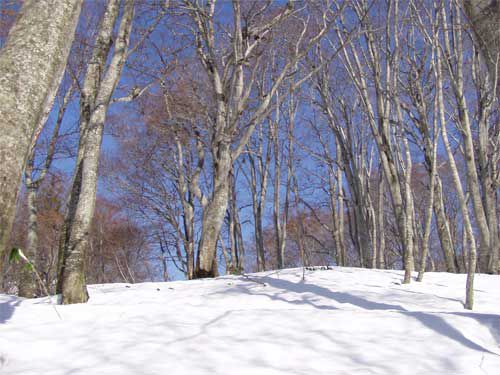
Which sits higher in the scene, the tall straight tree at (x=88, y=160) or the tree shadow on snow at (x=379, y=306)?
the tall straight tree at (x=88, y=160)

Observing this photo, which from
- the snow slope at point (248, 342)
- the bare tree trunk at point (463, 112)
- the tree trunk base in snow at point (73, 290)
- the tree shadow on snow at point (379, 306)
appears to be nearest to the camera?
the snow slope at point (248, 342)

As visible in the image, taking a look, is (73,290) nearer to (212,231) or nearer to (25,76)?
(25,76)

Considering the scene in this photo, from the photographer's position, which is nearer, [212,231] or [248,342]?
[248,342]

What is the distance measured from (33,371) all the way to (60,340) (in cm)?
41

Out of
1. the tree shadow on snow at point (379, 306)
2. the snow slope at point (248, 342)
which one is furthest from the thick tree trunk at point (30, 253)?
the tree shadow on snow at point (379, 306)

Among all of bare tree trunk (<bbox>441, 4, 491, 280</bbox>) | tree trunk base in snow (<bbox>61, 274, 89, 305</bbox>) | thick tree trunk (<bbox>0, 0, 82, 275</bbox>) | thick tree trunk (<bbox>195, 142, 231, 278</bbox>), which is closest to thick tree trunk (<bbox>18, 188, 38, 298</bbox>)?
thick tree trunk (<bbox>195, 142, 231, 278</bbox>)

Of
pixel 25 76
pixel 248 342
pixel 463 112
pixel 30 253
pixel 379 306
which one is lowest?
pixel 379 306

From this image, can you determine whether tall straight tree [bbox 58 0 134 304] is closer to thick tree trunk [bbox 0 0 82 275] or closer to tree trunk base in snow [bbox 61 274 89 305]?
tree trunk base in snow [bbox 61 274 89 305]

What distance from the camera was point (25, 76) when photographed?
88.2 inches

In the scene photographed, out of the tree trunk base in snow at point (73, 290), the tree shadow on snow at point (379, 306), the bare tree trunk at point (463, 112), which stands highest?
the bare tree trunk at point (463, 112)

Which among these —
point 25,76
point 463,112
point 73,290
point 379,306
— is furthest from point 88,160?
point 463,112

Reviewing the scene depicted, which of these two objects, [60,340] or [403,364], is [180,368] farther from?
[403,364]

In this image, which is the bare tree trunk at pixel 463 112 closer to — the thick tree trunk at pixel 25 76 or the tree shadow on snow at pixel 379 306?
the tree shadow on snow at pixel 379 306

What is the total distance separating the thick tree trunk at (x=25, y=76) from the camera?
2092mm
